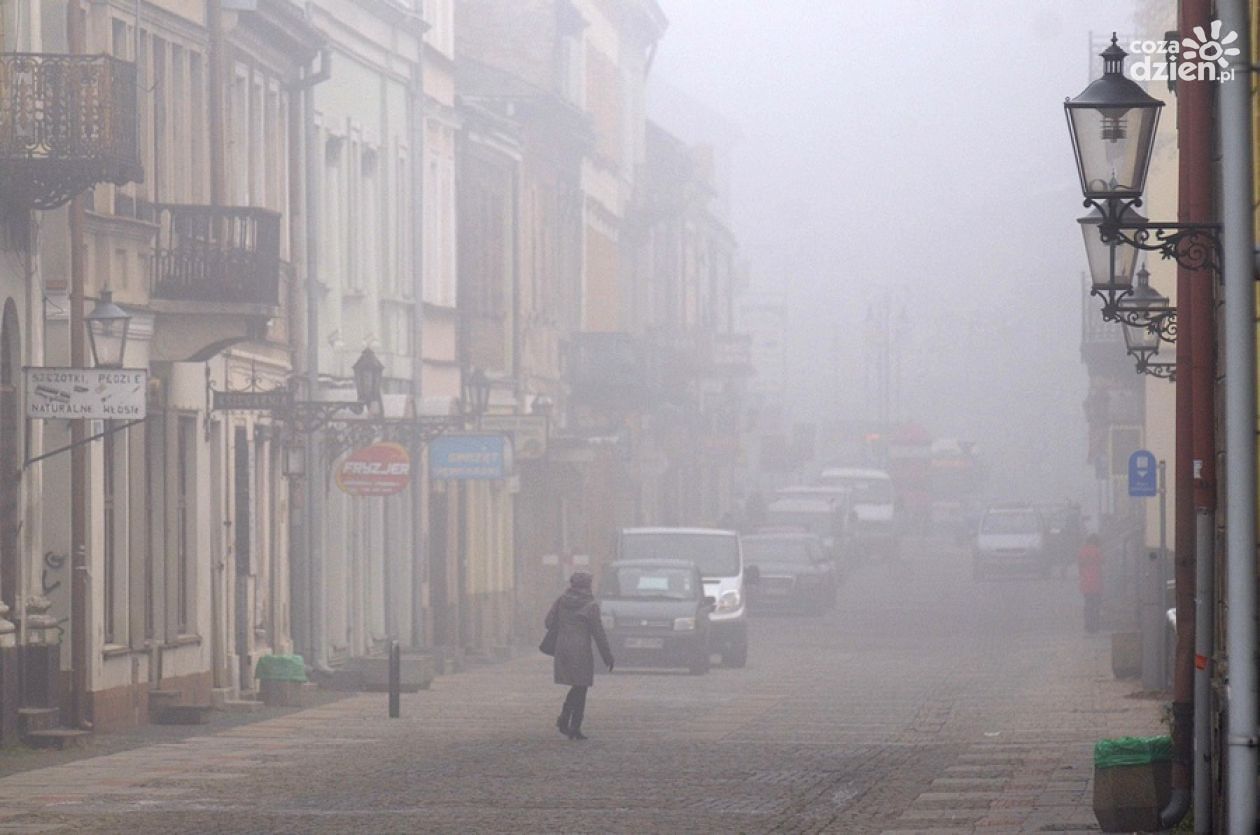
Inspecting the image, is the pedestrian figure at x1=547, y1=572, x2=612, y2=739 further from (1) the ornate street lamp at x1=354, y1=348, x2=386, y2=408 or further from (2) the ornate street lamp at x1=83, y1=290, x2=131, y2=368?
(1) the ornate street lamp at x1=354, y1=348, x2=386, y2=408

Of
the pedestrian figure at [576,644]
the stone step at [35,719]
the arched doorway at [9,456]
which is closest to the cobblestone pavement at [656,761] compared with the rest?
the pedestrian figure at [576,644]

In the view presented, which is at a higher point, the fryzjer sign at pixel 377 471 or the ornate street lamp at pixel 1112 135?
the ornate street lamp at pixel 1112 135

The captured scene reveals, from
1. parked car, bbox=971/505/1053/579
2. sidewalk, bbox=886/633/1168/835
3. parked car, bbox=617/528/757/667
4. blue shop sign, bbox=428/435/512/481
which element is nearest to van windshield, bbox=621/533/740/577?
parked car, bbox=617/528/757/667

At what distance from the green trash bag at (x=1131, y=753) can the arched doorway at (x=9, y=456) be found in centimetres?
1111

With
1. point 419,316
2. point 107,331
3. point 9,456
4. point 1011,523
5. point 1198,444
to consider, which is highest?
point 419,316

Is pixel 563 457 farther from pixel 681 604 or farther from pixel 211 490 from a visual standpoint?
pixel 211 490

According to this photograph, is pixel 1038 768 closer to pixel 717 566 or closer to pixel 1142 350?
pixel 1142 350

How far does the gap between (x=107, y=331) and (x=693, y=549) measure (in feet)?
61.2

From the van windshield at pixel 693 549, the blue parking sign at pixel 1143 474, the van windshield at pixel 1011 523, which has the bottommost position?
the van windshield at pixel 1011 523

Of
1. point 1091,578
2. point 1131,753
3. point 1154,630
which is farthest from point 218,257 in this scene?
point 1091,578

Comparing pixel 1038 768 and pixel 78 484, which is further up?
pixel 78 484

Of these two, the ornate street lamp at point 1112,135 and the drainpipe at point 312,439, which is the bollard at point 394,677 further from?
the ornate street lamp at point 1112,135

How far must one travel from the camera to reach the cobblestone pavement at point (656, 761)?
57.7ft

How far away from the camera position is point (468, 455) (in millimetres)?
35906
